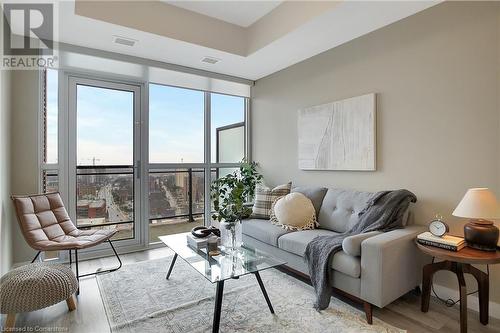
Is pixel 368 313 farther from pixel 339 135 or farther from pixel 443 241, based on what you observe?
pixel 339 135

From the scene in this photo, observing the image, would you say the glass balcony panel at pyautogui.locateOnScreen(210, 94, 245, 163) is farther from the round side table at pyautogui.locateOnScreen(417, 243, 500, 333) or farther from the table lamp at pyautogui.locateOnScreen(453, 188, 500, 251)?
the table lamp at pyautogui.locateOnScreen(453, 188, 500, 251)

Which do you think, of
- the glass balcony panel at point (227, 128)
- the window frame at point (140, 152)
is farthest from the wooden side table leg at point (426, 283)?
the glass balcony panel at point (227, 128)

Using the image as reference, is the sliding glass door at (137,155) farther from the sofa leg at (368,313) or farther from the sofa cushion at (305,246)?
the sofa leg at (368,313)

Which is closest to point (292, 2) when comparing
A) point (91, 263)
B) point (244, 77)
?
point (244, 77)

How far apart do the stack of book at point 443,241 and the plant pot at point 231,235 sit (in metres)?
1.44

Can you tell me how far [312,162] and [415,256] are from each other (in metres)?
1.62

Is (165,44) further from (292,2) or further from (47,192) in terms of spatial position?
(47,192)

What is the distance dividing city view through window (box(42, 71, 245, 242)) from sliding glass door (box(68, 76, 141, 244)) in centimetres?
1

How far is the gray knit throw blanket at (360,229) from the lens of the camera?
220 cm

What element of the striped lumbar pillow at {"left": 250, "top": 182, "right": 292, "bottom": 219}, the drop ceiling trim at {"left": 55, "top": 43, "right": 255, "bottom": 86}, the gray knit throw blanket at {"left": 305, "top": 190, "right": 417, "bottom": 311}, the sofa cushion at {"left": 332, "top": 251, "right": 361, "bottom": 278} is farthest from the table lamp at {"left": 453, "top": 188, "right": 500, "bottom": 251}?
the drop ceiling trim at {"left": 55, "top": 43, "right": 255, "bottom": 86}

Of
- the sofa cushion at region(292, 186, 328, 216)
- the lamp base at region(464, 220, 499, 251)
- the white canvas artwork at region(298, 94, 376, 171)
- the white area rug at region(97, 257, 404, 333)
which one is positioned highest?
the white canvas artwork at region(298, 94, 376, 171)

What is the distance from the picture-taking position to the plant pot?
2381mm

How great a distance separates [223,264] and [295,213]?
1142 mm

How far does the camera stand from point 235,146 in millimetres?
4754
